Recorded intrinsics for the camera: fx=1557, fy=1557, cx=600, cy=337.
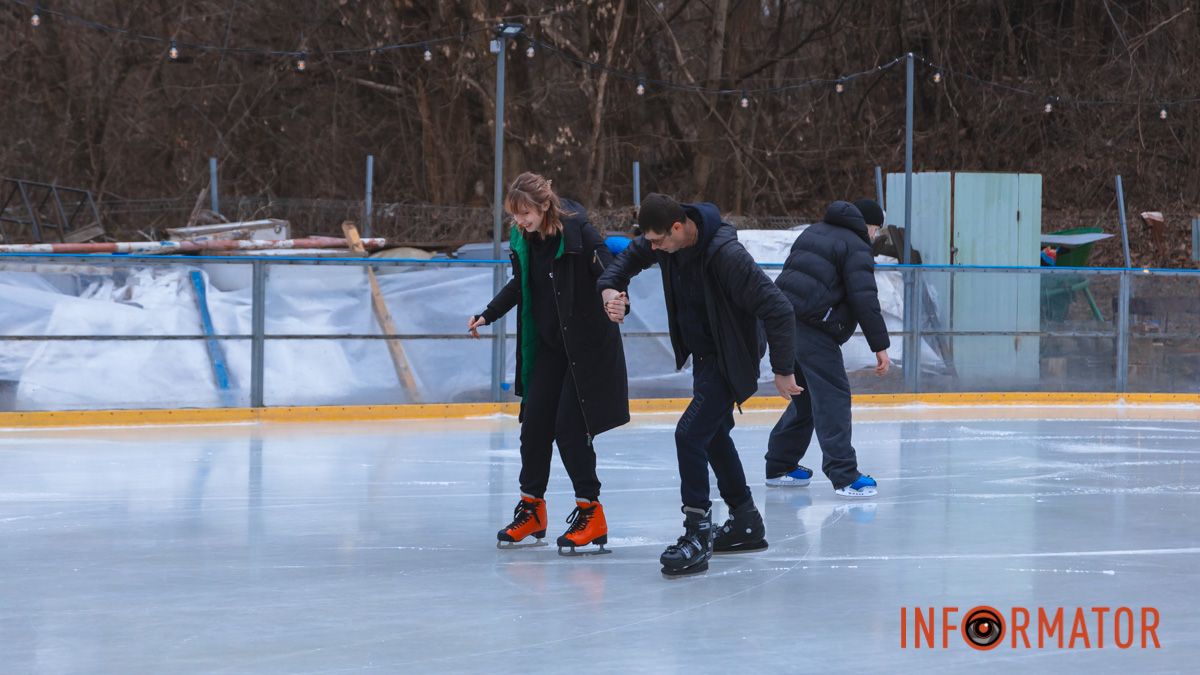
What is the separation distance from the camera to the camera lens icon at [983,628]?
4909 millimetres

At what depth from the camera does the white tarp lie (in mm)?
11617

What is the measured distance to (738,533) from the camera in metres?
6.52

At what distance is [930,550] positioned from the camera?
667cm

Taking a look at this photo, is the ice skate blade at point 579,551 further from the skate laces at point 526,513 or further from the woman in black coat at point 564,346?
the skate laces at point 526,513

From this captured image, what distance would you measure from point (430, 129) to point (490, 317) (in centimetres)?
1961

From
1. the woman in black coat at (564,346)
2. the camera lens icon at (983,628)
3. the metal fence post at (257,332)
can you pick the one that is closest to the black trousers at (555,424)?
the woman in black coat at (564,346)

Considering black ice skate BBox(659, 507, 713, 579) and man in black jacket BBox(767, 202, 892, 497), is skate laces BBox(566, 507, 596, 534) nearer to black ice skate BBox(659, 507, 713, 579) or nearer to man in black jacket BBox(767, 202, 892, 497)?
black ice skate BBox(659, 507, 713, 579)

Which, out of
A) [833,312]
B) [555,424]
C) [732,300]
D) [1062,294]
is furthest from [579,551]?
[1062,294]

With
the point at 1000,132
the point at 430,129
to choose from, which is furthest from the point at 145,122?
the point at 1000,132

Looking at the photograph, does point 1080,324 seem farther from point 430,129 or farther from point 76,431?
point 430,129

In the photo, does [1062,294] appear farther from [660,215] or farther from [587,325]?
[660,215]

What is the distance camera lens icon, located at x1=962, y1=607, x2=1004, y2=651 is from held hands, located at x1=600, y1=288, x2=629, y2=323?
5.36 ft

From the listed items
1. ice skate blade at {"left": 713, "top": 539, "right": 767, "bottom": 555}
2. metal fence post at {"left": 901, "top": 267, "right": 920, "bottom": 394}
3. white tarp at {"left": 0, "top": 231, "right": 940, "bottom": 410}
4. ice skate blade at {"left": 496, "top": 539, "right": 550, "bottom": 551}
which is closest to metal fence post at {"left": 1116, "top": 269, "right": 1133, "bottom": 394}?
metal fence post at {"left": 901, "top": 267, "right": 920, "bottom": 394}

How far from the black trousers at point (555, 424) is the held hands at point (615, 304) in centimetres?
49
